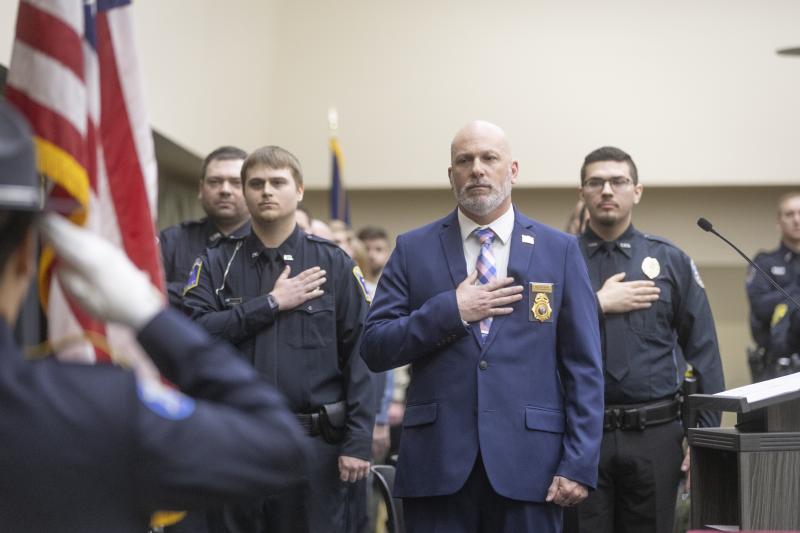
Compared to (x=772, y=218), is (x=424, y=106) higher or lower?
higher

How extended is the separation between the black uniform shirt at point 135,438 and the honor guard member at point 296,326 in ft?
6.93

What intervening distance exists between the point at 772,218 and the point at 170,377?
8.30 metres

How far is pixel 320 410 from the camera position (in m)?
3.52

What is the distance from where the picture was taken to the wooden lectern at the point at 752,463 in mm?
2635

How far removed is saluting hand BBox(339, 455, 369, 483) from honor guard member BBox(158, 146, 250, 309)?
1.14 meters

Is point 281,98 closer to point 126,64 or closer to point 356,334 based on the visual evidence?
point 356,334

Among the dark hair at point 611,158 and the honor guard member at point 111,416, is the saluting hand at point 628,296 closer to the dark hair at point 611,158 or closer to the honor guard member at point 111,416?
the dark hair at point 611,158

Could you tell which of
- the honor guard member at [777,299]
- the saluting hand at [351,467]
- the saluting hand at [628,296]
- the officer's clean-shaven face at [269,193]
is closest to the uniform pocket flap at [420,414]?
the saluting hand at [351,467]

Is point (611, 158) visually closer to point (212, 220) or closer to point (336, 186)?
point (212, 220)

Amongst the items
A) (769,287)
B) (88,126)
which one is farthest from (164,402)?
(769,287)

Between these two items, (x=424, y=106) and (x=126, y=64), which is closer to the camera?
(x=126, y=64)

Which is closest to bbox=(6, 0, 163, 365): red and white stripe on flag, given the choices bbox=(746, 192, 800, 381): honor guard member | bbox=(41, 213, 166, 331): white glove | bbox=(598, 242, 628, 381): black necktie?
bbox=(41, 213, 166, 331): white glove

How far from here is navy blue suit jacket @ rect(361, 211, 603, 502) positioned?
292 centimetres

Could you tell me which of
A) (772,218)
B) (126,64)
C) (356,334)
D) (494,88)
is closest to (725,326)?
(772,218)
